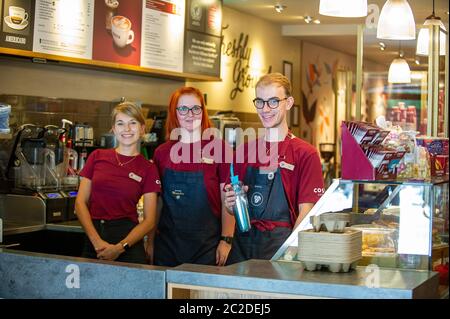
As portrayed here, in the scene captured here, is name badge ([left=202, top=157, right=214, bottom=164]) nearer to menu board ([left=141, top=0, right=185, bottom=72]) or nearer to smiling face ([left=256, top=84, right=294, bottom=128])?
smiling face ([left=256, top=84, right=294, bottom=128])

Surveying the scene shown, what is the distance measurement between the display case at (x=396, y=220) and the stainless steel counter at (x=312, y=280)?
0.06 metres

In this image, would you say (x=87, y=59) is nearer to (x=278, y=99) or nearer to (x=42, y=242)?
(x=42, y=242)

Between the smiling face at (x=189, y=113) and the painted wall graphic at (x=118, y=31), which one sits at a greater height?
the painted wall graphic at (x=118, y=31)

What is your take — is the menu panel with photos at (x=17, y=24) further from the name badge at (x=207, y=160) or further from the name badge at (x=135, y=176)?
the name badge at (x=207, y=160)

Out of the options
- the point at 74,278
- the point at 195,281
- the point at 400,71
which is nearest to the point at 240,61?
the point at 400,71

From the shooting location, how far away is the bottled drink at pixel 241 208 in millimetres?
2969

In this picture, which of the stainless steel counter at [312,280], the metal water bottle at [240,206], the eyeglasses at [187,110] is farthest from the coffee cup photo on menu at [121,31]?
the stainless steel counter at [312,280]

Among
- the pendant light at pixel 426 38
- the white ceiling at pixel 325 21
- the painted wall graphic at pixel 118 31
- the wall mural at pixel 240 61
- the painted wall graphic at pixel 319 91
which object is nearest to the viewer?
the pendant light at pixel 426 38

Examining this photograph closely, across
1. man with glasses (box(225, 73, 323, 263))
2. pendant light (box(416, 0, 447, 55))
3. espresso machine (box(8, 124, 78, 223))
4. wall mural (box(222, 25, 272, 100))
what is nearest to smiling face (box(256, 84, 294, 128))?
man with glasses (box(225, 73, 323, 263))

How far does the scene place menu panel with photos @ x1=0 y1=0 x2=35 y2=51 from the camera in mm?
4512

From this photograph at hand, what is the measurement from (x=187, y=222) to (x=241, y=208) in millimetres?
542

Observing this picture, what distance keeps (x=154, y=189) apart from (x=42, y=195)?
4.64ft

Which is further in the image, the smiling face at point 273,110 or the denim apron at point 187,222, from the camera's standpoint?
the denim apron at point 187,222

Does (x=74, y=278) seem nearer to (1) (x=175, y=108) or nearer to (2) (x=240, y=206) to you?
(2) (x=240, y=206)
